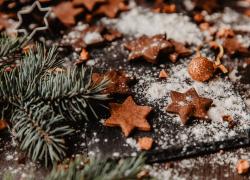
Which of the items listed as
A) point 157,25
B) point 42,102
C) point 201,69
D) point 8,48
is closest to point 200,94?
point 201,69

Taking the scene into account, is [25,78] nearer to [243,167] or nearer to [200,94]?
[200,94]

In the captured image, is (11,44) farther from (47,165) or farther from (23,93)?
Answer: (47,165)

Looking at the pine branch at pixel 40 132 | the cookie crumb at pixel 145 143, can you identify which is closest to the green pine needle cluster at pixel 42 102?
the pine branch at pixel 40 132

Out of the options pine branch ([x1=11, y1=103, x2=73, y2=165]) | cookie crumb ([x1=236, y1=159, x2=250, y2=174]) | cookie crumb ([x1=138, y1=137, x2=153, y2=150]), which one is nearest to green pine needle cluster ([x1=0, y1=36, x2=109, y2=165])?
pine branch ([x1=11, y1=103, x2=73, y2=165])

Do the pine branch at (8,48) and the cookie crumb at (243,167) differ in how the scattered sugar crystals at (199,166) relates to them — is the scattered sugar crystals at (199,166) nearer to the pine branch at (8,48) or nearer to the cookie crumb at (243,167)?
the cookie crumb at (243,167)

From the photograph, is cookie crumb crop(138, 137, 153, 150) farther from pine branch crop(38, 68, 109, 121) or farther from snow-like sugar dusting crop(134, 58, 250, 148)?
pine branch crop(38, 68, 109, 121)
